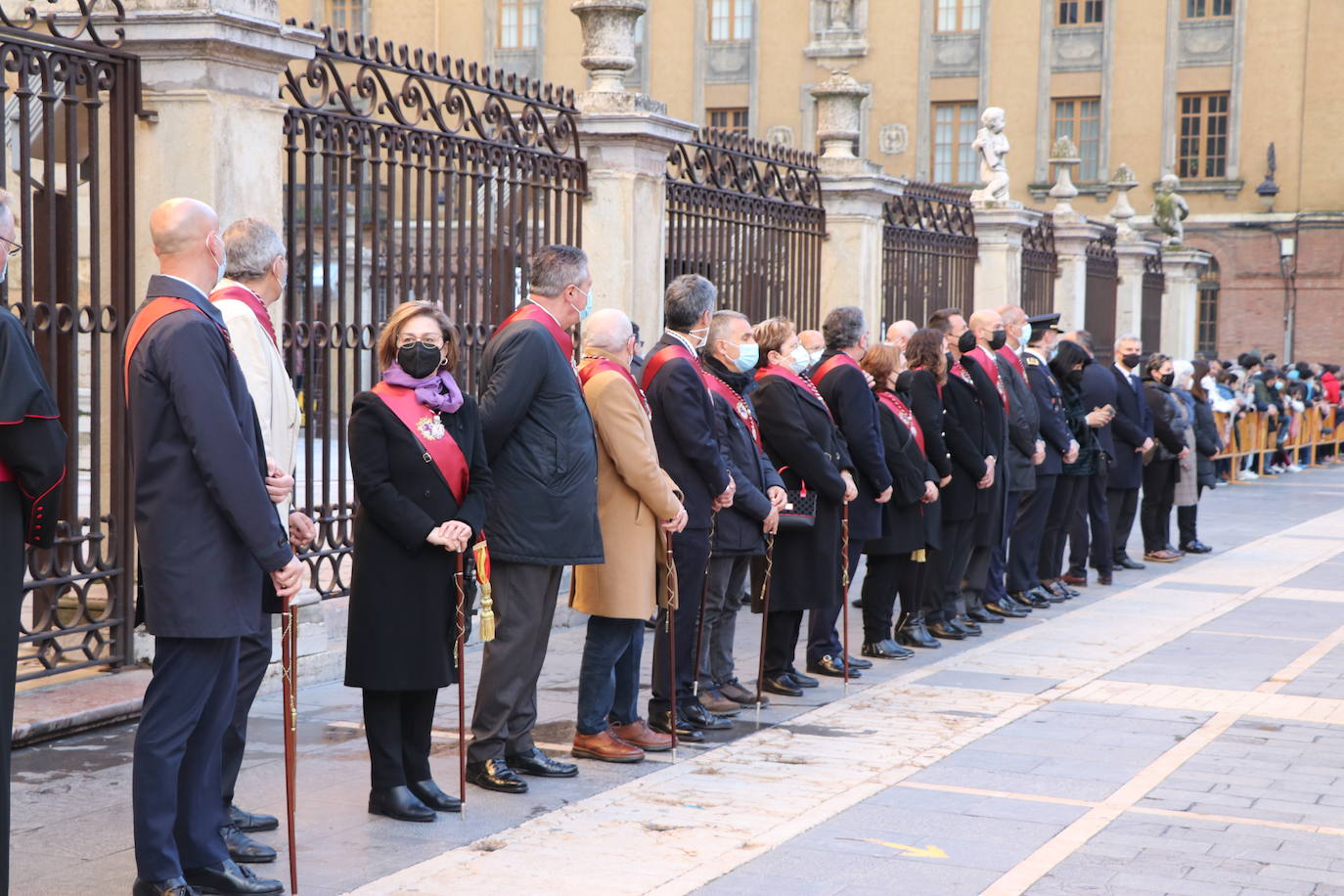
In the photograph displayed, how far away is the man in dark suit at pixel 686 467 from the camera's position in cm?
721

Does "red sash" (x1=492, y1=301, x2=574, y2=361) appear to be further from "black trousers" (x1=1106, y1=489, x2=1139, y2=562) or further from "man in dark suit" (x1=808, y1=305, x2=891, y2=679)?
"black trousers" (x1=1106, y1=489, x2=1139, y2=562)

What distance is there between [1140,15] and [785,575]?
125ft

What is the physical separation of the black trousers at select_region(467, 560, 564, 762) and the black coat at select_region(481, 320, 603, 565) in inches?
4.1

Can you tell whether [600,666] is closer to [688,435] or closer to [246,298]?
[688,435]

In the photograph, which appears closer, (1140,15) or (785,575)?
(785,575)

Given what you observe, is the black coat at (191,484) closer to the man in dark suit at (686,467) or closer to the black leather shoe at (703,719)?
the man in dark suit at (686,467)

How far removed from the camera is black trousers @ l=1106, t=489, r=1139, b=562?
1362 centimetres

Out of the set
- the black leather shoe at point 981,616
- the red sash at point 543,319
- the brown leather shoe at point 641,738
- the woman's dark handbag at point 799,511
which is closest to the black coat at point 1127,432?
the black leather shoe at point 981,616

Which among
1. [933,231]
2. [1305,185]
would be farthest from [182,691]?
[1305,185]

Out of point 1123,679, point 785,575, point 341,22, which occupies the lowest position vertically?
point 1123,679

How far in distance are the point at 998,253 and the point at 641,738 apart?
1236 centimetres

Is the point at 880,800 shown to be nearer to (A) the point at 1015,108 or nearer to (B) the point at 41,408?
(B) the point at 41,408

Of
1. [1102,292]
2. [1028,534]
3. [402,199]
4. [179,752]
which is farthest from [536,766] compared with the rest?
[1102,292]

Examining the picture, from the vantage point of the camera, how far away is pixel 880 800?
6.43 meters
